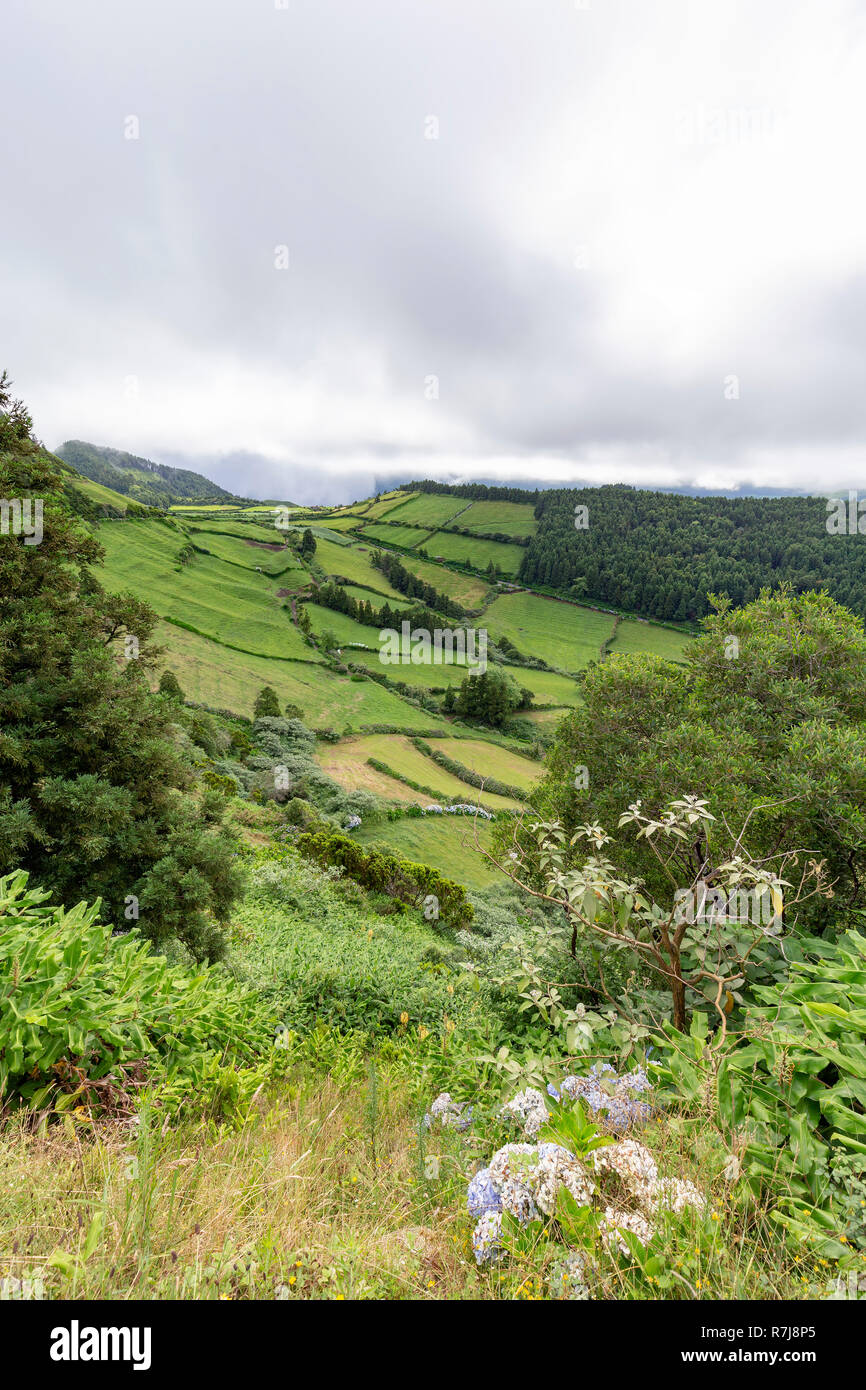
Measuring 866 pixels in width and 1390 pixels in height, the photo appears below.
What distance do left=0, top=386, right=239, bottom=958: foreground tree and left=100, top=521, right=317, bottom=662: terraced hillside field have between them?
60073mm

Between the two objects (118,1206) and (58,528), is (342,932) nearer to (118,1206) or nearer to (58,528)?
(58,528)

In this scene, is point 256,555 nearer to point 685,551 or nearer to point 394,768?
point 394,768

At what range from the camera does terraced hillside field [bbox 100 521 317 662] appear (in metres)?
67.8

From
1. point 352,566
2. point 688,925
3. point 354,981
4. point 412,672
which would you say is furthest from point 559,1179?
point 352,566

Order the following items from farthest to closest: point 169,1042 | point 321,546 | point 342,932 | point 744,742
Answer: point 321,546, point 342,932, point 744,742, point 169,1042

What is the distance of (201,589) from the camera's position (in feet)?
254

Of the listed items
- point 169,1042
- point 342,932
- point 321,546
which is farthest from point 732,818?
point 321,546

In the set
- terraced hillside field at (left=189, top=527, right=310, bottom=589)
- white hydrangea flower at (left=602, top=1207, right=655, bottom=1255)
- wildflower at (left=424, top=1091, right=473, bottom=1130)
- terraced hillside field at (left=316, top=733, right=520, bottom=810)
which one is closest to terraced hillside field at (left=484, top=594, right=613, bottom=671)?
terraced hillside field at (left=189, top=527, right=310, bottom=589)

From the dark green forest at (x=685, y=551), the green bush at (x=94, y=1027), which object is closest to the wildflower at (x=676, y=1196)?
the green bush at (x=94, y=1027)

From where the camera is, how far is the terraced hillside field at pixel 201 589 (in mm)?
67812

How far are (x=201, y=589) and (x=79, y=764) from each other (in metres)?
77.3

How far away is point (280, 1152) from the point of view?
3016 millimetres

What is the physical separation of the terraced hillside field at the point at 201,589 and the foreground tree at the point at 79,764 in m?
60.1
